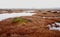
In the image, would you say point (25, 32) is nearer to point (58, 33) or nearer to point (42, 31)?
point (42, 31)

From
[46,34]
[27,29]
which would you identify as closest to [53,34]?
[46,34]

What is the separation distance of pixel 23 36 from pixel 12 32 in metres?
1.70

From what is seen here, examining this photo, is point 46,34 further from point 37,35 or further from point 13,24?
point 13,24

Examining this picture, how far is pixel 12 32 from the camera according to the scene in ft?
52.7

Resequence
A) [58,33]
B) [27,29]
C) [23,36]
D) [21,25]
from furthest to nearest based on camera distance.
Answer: [21,25]
[27,29]
[58,33]
[23,36]

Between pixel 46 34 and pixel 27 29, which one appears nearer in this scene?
pixel 46 34

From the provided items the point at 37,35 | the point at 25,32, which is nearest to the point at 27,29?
the point at 25,32

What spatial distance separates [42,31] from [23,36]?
2523 millimetres

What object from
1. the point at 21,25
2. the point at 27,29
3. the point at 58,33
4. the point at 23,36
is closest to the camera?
the point at 23,36

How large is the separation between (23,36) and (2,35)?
196cm

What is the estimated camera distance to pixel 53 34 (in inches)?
607

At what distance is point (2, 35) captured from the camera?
1530 cm

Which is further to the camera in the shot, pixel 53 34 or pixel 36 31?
pixel 36 31

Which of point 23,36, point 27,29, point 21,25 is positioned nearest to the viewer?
point 23,36
